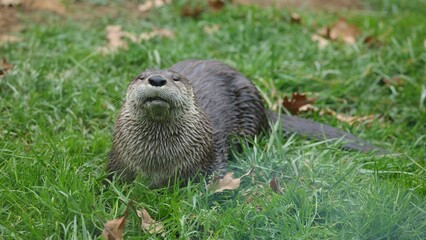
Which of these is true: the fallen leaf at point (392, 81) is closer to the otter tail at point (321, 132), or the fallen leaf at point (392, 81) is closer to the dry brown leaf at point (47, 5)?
the otter tail at point (321, 132)

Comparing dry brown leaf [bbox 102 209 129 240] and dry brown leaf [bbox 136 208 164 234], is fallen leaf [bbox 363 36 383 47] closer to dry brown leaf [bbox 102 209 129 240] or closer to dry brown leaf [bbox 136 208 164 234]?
dry brown leaf [bbox 136 208 164 234]

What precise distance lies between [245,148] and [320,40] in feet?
7.28

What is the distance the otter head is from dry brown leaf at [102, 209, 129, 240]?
1.75ft

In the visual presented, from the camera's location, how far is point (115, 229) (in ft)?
9.09

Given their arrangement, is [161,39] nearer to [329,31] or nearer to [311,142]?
[329,31]

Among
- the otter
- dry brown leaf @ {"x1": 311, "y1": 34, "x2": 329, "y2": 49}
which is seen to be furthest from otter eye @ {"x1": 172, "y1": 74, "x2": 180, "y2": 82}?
dry brown leaf @ {"x1": 311, "y1": 34, "x2": 329, "y2": 49}

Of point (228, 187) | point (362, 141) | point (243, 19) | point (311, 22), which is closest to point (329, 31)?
point (311, 22)

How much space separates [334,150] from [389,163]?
0.28m

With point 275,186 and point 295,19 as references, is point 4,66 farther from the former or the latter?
point 295,19

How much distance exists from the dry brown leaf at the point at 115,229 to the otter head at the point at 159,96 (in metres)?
0.53

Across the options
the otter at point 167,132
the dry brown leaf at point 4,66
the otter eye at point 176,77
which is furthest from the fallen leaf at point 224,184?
the dry brown leaf at point 4,66

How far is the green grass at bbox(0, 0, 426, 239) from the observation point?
2895 millimetres

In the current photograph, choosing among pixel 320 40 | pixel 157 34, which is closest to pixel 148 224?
pixel 157 34

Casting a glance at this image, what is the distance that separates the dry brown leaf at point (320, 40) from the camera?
18.1 ft
